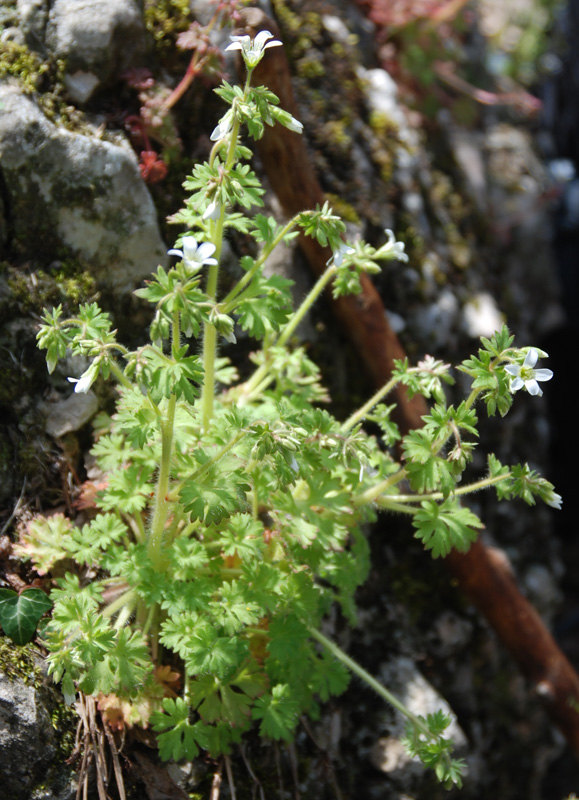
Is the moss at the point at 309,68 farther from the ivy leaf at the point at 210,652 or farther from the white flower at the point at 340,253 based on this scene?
the ivy leaf at the point at 210,652

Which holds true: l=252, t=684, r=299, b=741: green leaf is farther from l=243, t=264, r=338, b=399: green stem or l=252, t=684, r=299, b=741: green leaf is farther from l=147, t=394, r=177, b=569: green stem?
l=243, t=264, r=338, b=399: green stem

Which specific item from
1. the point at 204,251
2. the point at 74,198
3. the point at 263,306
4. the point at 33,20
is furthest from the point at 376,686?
the point at 33,20

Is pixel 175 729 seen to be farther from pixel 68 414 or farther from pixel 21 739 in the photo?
pixel 68 414

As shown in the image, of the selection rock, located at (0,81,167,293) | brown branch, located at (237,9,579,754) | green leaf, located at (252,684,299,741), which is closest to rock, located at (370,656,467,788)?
brown branch, located at (237,9,579,754)

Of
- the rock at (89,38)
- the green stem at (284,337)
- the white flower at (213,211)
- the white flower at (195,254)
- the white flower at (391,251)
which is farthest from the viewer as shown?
the rock at (89,38)

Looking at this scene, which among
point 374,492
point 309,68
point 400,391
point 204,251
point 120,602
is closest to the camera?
point 204,251

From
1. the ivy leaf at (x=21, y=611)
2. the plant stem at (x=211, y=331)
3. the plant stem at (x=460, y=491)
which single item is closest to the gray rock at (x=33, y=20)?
the plant stem at (x=211, y=331)

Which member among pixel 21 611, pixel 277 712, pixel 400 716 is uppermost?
pixel 21 611
